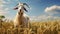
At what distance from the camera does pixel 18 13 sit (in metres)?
3.80

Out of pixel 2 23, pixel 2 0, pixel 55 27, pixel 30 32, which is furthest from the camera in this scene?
pixel 2 0

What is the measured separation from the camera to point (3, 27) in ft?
10.0

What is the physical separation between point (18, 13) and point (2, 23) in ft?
1.99

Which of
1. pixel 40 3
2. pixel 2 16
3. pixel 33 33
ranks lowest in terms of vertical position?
pixel 33 33

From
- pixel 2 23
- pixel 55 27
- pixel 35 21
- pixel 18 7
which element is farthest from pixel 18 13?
pixel 55 27

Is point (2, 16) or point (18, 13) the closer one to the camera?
point (2, 16)

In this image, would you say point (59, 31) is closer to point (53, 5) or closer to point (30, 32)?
point (30, 32)

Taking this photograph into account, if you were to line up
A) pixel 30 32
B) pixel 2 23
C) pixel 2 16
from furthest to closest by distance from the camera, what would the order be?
1. pixel 2 16
2. pixel 2 23
3. pixel 30 32

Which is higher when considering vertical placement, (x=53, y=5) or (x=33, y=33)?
(x=53, y=5)

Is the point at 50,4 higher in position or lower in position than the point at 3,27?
higher

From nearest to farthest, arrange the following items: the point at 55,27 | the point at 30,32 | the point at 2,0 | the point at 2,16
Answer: the point at 30,32, the point at 55,27, the point at 2,16, the point at 2,0

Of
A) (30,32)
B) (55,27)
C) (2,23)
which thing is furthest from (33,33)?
(2,23)

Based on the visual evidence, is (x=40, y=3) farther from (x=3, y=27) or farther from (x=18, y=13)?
(x=3, y=27)

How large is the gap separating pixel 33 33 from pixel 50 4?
3.54ft
